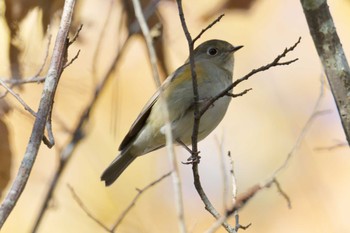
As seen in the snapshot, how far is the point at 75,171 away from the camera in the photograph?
17.3 ft

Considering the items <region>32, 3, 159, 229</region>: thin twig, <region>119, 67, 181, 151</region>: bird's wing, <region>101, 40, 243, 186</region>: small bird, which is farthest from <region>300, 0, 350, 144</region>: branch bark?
<region>32, 3, 159, 229</region>: thin twig

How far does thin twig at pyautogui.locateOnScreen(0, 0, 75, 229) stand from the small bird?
124 cm

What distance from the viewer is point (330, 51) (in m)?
2.88

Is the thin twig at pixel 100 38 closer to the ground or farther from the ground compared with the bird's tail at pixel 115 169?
farther from the ground

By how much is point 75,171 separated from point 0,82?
95.3 inches

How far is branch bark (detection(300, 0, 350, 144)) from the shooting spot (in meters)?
2.84

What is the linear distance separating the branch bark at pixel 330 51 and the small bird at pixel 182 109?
118 centimetres

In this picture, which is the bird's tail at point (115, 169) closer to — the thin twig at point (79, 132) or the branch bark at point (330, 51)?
the thin twig at point (79, 132)

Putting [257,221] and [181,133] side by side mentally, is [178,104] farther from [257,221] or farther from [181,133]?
[257,221]

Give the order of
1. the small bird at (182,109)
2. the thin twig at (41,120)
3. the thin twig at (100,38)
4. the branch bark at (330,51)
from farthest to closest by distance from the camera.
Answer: the thin twig at (100,38) < the small bird at (182,109) < the branch bark at (330,51) < the thin twig at (41,120)

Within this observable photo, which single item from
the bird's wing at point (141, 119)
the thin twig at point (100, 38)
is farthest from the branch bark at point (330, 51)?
the thin twig at point (100, 38)

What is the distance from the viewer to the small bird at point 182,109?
4.23 metres

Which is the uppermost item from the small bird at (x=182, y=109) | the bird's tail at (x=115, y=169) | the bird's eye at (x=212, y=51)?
the bird's eye at (x=212, y=51)

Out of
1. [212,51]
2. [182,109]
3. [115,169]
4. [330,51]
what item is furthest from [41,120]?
[212,51]
